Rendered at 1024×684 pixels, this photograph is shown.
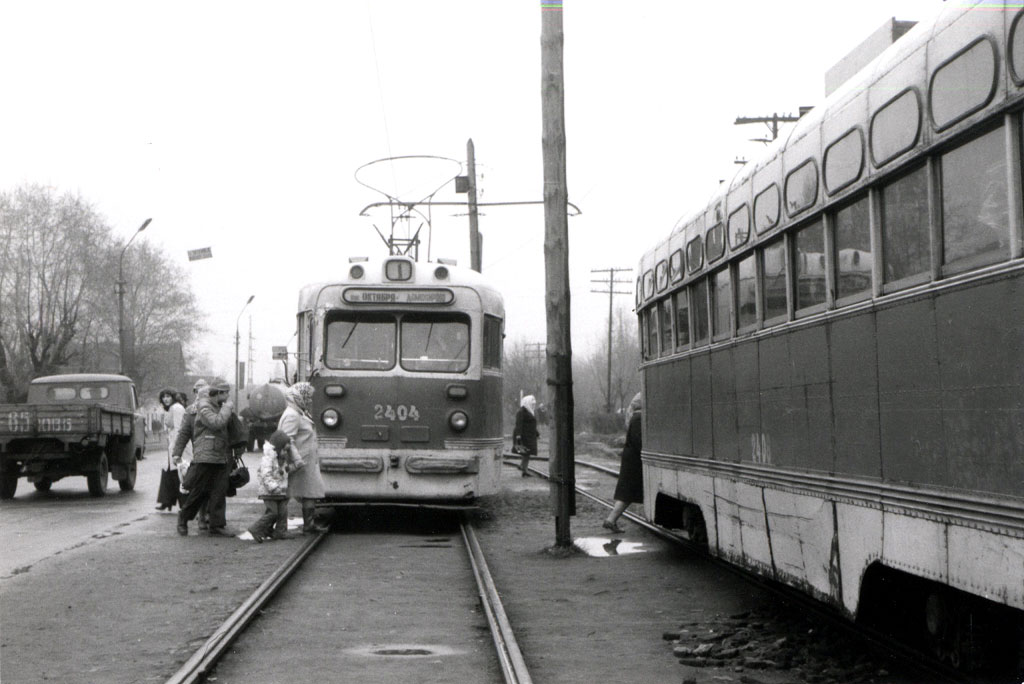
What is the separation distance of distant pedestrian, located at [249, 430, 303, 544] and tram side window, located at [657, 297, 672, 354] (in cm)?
425

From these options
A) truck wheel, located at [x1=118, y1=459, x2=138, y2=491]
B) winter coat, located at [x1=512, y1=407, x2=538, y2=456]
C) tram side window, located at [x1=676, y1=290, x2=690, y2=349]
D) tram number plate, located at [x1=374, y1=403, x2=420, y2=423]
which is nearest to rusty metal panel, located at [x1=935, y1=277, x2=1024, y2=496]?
tram side window, located at [x1=676, y1=290, x2=690, y2=349]

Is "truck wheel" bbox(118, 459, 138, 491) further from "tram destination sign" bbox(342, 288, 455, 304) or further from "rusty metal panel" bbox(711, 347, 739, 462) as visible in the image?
"rusty metal panel" bbox(711, 347, 739, 462)

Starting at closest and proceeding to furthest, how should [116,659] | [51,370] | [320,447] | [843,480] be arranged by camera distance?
1. [843,480]
2. [116,659]
3. [320,447]
4. [51,370]

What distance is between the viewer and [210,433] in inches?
539

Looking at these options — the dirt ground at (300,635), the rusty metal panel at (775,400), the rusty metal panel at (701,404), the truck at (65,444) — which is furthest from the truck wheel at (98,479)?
the rusty metal panel at (775,400)

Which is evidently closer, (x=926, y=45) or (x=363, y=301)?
(x=926, y=45)

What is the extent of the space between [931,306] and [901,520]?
90 cm

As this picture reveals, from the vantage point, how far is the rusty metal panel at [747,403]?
7.66 meters

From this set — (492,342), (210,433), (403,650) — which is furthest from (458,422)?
(403,650)

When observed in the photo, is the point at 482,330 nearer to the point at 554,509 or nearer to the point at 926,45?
the point at 554,509

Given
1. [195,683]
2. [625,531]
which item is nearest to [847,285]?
[195,683]

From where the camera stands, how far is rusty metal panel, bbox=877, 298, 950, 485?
192 inches

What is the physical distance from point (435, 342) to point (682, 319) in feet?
16.4

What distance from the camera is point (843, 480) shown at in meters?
6.00
